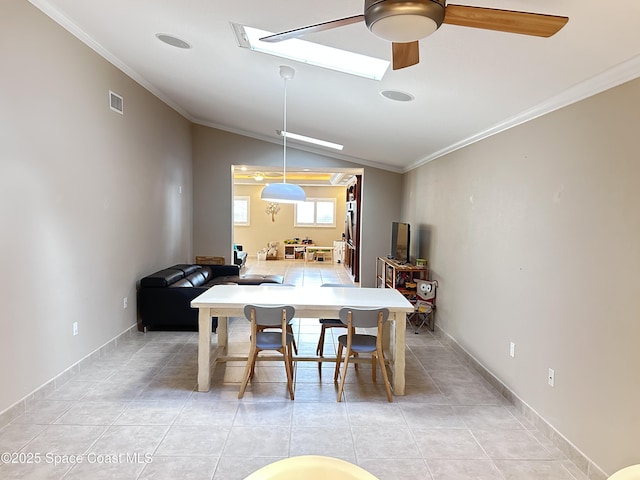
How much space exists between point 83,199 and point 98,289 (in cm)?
92

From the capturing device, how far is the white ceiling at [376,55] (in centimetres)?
198

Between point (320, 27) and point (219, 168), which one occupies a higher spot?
point (219, 168)

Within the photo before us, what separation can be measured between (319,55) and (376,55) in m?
0.61

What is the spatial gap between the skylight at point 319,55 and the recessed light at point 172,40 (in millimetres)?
650

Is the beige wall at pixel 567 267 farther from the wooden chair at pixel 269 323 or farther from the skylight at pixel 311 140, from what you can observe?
the skylight at pixel 311 140

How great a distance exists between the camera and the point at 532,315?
2893 millimetres

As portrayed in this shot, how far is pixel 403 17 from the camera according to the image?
1.38 meters

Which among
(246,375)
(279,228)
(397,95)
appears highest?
(397,95)

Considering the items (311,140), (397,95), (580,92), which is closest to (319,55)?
(397,95)

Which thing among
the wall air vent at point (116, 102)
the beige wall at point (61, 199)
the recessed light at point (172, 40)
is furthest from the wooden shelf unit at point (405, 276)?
the wall air vent at point (116, 102)

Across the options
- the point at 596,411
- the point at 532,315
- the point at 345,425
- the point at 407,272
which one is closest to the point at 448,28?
the point at 532,315

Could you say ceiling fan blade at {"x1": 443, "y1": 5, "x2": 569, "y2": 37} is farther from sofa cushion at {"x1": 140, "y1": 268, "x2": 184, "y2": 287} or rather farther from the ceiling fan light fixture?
sofa cushion at {"x1": 140, "y1": 268, "x2": 184, "y2": 287}

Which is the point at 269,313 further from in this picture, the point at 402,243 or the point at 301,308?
the point at 402,243

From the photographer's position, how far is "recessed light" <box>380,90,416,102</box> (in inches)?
132
